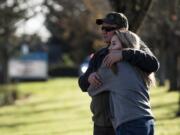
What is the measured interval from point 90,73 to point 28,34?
3649 centimetres

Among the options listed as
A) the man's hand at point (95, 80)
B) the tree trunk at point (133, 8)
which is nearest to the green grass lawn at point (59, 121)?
the tree trunk at point (133, 8)

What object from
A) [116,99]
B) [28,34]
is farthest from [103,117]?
[28,34]

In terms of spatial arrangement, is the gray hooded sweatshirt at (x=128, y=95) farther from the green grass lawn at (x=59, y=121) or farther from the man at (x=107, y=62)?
the green grass lawn at (x=59, y=121)

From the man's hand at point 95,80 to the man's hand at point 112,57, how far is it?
0.86ft

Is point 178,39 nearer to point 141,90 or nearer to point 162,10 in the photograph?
point 162,10

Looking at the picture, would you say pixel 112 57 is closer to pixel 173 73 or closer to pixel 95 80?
pixel 95 80

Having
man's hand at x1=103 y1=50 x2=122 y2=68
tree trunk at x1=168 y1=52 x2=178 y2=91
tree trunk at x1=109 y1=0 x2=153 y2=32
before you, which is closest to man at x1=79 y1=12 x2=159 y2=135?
man's hand at x1=103 y1=50 x2=122 y2=68

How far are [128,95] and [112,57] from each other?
425 millimetres

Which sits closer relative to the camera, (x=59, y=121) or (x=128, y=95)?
(x=128, y=95)

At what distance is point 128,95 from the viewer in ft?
22.6

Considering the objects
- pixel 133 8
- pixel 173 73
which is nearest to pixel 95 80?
pixel 133 8

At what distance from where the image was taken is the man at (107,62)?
273 inches

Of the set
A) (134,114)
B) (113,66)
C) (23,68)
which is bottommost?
(23,68)

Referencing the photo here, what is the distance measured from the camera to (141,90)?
6941mm
